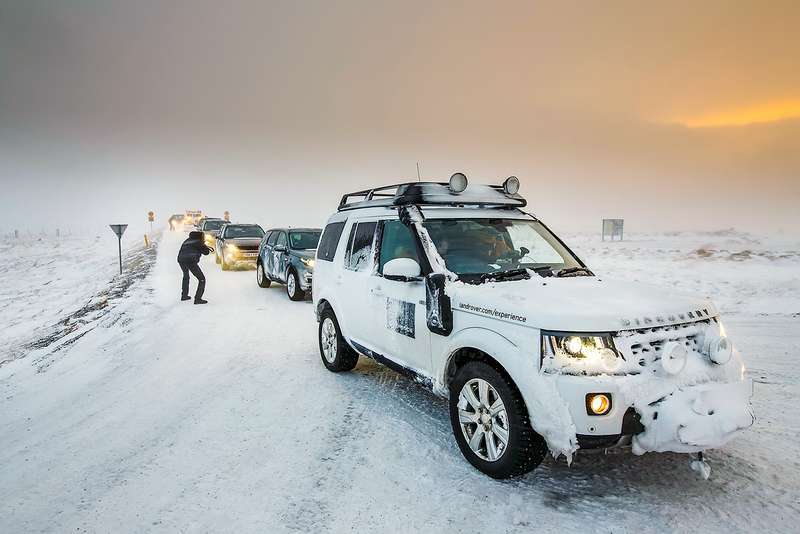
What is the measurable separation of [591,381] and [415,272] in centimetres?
164

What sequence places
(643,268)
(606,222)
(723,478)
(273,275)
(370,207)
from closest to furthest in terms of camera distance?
(723,478)
(370,207)
(273,275)
(643,268)
(606,222)

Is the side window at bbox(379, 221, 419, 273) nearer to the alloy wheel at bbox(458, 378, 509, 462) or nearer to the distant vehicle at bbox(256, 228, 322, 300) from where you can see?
the alloy wheel at bbox(458, 378, 509, 462)

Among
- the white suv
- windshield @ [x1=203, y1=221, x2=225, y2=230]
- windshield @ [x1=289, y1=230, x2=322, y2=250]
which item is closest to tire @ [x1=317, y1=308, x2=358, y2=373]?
the white suv

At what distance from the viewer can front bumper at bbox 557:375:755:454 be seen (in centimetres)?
281

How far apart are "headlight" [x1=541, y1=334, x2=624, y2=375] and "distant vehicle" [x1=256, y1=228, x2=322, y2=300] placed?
876 centimetres

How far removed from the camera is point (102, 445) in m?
4.26

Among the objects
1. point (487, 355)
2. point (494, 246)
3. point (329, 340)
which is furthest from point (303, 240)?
point (487, 355)

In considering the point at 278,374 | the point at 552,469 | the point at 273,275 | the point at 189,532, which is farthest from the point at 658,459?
the point at 273,275

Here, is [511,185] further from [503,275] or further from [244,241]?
[244,241]

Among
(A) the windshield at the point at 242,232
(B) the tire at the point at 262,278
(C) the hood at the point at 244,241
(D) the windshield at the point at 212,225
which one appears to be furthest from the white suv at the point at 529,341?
(D) the windshield at the point at 212,225

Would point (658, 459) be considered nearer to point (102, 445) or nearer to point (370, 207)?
point (370, 207)

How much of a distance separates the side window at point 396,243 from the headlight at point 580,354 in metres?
1.65

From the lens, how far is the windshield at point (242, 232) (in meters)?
18.7

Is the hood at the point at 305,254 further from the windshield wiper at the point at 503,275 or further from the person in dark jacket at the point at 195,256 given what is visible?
the windshield wiper at the point at 503,275
